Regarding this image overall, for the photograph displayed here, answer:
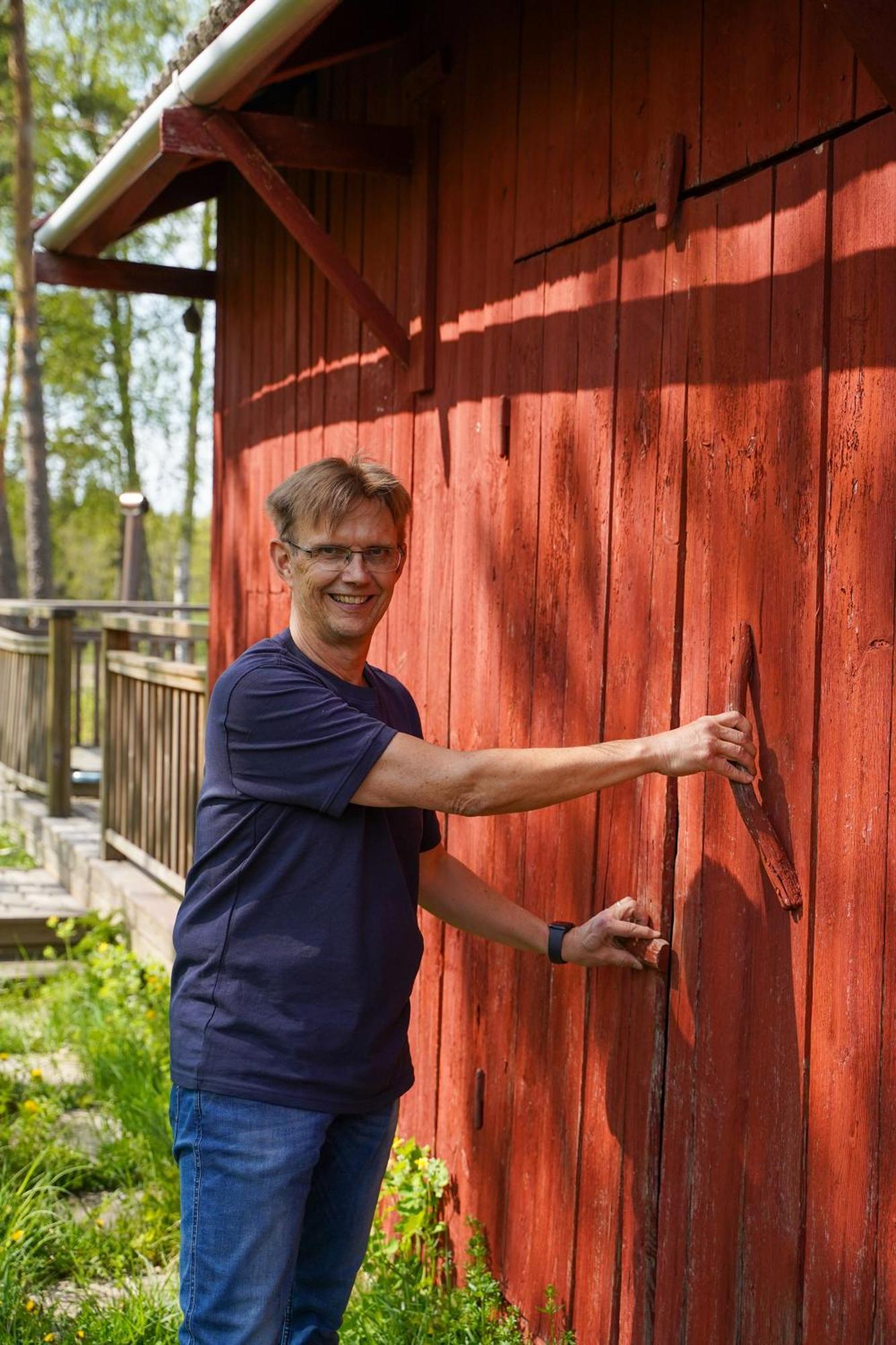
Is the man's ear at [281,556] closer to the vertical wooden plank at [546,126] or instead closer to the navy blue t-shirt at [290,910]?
the navy blue t-shirt at [290,910]

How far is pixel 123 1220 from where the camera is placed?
15.1 ft

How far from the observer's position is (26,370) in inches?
682

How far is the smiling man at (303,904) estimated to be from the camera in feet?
8.80

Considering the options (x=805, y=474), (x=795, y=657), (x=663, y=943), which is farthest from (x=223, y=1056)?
(x=805, y=474)

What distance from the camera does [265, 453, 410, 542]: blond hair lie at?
286 centimetres

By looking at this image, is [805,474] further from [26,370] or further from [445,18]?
[26,370]

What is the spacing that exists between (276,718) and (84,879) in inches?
250

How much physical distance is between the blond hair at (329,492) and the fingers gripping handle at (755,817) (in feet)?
2.47

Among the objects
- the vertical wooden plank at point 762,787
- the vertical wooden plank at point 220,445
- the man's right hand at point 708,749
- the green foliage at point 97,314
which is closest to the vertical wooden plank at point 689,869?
the vertical wooden plank at point 762,787

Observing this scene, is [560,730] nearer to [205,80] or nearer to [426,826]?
[426,826]

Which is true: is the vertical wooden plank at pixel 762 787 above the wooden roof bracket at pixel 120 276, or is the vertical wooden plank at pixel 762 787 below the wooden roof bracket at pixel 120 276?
below

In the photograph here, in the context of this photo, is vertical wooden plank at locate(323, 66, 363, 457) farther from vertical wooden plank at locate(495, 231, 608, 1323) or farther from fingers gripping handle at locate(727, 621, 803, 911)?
fingers gripping handle at locate(727, 621, 803, 911)

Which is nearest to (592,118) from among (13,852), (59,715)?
(59,715)

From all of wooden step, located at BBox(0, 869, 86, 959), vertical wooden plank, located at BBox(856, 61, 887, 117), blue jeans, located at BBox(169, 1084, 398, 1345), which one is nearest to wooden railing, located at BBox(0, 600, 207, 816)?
wooden step, located at BBox(0, 869, 86, 959)
